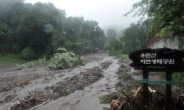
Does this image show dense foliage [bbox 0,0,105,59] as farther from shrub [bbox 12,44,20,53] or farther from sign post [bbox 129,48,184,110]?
sign post [bbox 129,48,184,110]

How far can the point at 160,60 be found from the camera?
174 inches

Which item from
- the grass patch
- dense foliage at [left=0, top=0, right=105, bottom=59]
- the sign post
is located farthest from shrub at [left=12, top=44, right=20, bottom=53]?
the sign post

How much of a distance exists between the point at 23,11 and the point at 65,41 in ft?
46.8

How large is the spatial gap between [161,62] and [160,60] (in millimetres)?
56

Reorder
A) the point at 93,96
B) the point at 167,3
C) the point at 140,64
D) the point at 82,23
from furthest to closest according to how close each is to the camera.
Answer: the point at 82,23 < the point at 93,96 < the point at 167,3 < the point at 140,64

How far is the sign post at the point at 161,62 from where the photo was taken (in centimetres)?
430

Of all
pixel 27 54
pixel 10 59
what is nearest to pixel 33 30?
pixel 27 54

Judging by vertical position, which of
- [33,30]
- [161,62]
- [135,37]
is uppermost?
[33,30]

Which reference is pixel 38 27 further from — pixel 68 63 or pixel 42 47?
pixel 68 63

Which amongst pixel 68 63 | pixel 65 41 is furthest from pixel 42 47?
pixel 68 63

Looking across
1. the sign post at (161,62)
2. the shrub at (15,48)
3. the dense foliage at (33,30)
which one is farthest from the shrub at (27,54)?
the sign post at (161,62)

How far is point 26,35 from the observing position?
35.2m

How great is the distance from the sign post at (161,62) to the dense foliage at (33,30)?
27570 mm

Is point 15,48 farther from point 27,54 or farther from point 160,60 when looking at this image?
point 160,60
